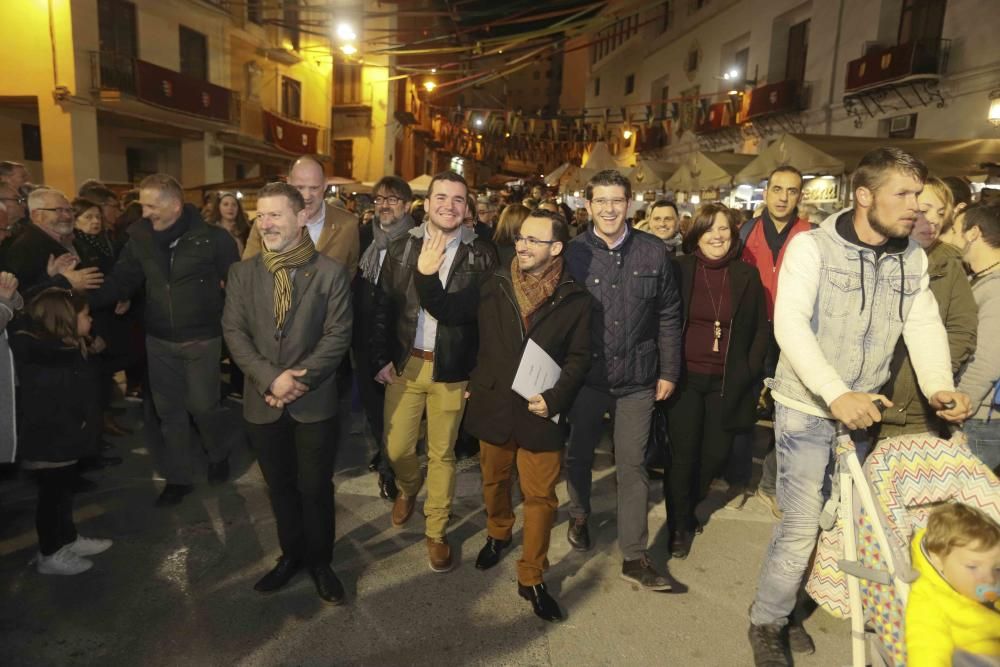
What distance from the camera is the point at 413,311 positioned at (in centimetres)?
377

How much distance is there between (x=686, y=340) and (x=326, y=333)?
2226 mm

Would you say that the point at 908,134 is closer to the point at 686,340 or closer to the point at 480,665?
the point at 686,340

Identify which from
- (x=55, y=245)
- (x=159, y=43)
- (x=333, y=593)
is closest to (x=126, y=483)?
(x=55, y=245)

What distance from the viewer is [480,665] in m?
2.90

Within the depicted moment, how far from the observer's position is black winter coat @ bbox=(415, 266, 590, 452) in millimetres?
3234

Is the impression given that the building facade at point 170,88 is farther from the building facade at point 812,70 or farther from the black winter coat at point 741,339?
the building facade at point 812,70

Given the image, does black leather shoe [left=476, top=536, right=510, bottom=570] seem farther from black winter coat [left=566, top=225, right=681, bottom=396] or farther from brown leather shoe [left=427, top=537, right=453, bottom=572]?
black winter coat [left=566, top=225, right=681, bottom=396]

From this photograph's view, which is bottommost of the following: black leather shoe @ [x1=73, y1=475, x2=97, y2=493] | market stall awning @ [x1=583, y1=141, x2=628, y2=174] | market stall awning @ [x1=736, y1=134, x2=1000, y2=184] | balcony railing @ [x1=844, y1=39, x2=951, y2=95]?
black leather shoe @ [x1=73, y1=475, x2=97, y2=493]

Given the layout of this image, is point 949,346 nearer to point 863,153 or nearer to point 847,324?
point 847,324

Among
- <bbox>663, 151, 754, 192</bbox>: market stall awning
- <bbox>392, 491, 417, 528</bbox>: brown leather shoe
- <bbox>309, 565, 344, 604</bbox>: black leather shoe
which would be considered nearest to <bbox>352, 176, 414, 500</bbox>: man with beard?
<bbox>392, 491, 417, 528</bbox>: brown leather shoe

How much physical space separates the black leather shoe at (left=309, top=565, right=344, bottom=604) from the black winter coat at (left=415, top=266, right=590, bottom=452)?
111 centimetres

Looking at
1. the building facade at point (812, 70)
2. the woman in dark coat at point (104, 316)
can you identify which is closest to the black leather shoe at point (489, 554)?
the woman in dark coat at point (104, 316)

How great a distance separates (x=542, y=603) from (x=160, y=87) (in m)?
19.7

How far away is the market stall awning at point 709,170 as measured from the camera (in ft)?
41.1
